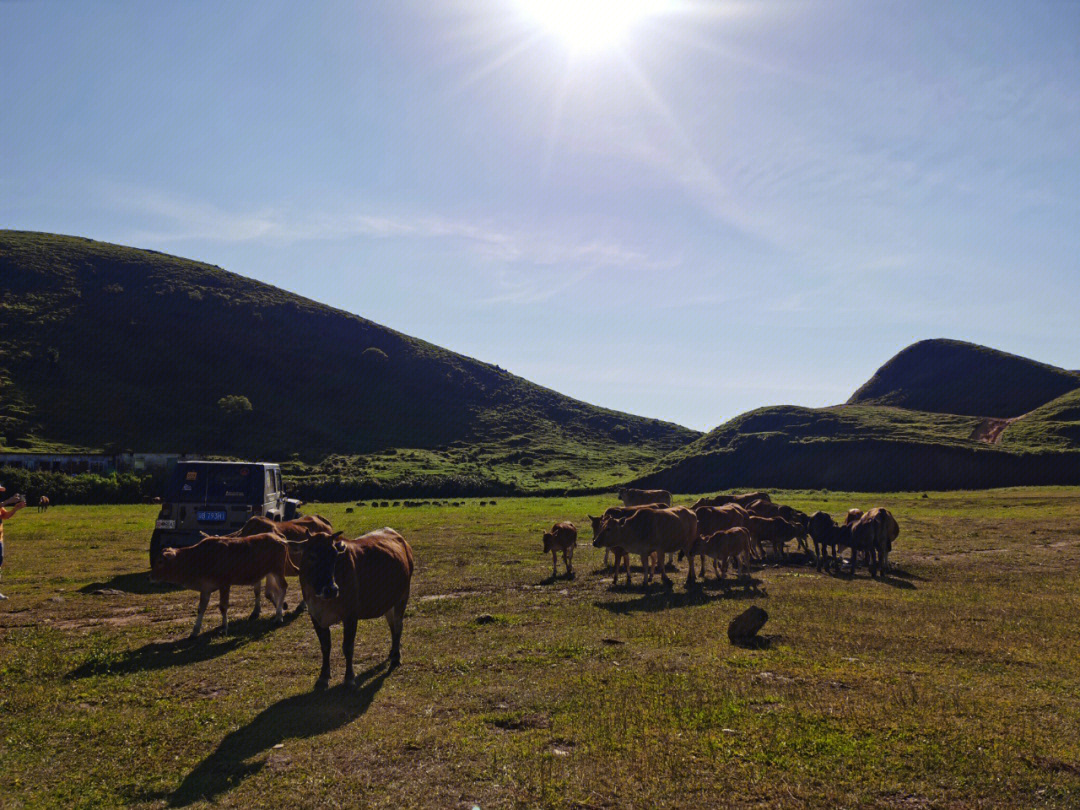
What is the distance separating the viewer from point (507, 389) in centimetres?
16700

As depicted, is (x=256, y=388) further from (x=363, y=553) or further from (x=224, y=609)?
(x=363, y=553)

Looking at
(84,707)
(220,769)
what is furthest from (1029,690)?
(84,707)

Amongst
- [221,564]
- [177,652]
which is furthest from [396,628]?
[221,564]

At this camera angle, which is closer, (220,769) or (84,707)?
(220,769)

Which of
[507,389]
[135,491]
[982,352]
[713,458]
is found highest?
[982,352]

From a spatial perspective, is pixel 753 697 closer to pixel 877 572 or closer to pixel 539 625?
pixel 539 625

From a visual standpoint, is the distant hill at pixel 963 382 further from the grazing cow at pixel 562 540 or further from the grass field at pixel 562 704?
the grass field at pixel 562 704

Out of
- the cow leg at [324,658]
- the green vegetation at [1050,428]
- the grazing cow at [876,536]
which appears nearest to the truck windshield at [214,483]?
the cow leg at [324,658]

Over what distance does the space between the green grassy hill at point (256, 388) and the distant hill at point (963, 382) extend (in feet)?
160

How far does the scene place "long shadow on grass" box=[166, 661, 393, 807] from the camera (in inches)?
280

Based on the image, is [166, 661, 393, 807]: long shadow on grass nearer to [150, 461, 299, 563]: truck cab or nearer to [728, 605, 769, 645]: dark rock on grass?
[728, 605, 769, 645]: dark rock on grass

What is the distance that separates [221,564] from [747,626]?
11077 millimetres

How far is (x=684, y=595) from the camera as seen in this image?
747 inches

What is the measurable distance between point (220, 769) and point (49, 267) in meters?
167
